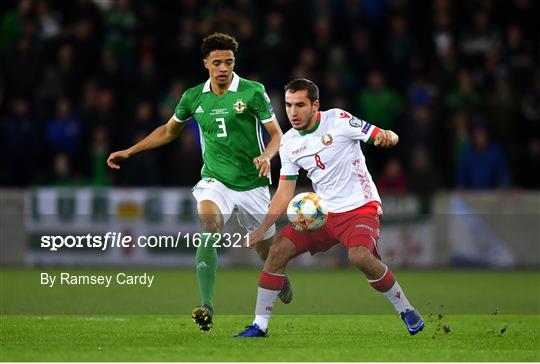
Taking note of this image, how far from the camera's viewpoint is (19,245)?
723 inches

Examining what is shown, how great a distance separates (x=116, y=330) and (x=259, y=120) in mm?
2294

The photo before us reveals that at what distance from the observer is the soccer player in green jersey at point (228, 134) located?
10.4 meters

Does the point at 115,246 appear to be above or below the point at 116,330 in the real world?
below

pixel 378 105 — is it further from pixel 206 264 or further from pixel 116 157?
pixel 206 264

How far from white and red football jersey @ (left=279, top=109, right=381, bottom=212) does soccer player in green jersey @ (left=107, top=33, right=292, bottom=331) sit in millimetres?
586

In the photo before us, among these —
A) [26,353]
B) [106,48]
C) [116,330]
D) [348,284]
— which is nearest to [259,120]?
[116,330]

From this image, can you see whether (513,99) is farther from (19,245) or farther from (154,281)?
(19,245)

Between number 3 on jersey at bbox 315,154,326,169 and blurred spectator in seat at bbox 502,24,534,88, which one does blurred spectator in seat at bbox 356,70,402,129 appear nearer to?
blurred spectator in seat at bbox 502,24,534,88

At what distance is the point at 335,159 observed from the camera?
31.7ft

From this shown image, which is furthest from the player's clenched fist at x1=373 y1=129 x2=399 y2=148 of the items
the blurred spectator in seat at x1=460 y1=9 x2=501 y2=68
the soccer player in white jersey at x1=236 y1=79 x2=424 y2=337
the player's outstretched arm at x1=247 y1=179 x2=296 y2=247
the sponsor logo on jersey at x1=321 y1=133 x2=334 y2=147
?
the blurred spectator in seat at x1=460 y1=9 x2=501 y2=68

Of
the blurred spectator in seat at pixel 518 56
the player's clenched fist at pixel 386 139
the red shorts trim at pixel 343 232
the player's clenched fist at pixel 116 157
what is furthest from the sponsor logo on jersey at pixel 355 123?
the blurred spectator in seat at pixel 518 56

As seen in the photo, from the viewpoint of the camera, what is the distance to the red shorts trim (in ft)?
31.0

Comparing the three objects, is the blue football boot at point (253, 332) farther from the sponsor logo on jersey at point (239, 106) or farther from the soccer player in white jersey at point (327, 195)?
the sponsor logo on jersey at point (239, 106)

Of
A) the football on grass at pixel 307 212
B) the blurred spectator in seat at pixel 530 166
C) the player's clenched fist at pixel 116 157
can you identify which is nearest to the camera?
the football on grass at pixel 307 212
